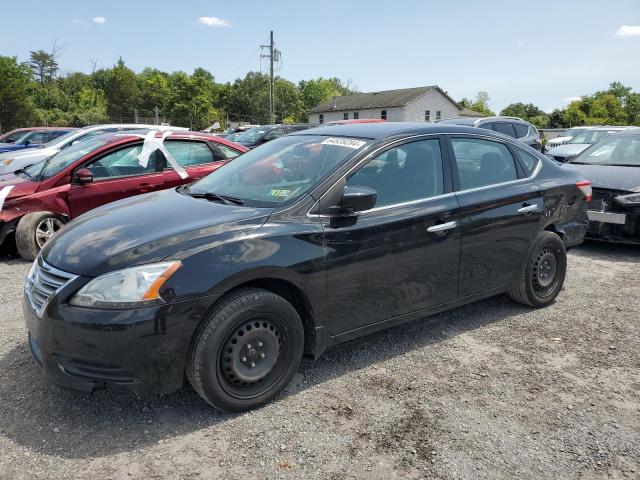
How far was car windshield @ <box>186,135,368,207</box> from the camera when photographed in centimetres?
345

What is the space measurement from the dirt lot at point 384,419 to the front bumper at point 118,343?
35 cm

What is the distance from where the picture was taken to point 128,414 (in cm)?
304

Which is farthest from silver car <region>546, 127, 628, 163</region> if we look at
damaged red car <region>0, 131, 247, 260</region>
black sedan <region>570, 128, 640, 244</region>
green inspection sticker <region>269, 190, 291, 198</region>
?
green inspection sticker <region>269, 190, 291, 198</region>

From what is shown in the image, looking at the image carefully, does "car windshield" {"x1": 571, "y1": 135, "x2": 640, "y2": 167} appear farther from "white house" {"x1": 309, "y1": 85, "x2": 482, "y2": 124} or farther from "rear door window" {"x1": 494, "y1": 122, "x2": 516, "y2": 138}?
"white house" {"x1": 309, "y1": 85, "x2": 482, "y2": 124}

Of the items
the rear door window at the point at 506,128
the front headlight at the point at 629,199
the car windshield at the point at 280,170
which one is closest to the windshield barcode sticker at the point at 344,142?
the car windshield at the point at 280,170

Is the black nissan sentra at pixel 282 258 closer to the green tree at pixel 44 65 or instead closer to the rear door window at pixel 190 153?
the rear door window at pixel 190 153

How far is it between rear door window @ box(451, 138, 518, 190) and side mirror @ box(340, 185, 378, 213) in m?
1.07

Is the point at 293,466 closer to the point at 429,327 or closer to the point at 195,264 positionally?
the point at 195,264

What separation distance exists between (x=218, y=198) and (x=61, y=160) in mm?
4320

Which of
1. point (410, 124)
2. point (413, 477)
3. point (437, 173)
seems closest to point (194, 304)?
point (413, 477)

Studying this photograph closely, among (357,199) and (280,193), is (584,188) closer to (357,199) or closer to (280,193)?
(357,199)

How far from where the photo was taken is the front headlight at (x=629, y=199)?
6.43m

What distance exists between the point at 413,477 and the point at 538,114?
107m

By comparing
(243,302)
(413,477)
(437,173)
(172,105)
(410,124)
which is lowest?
(413,477)
